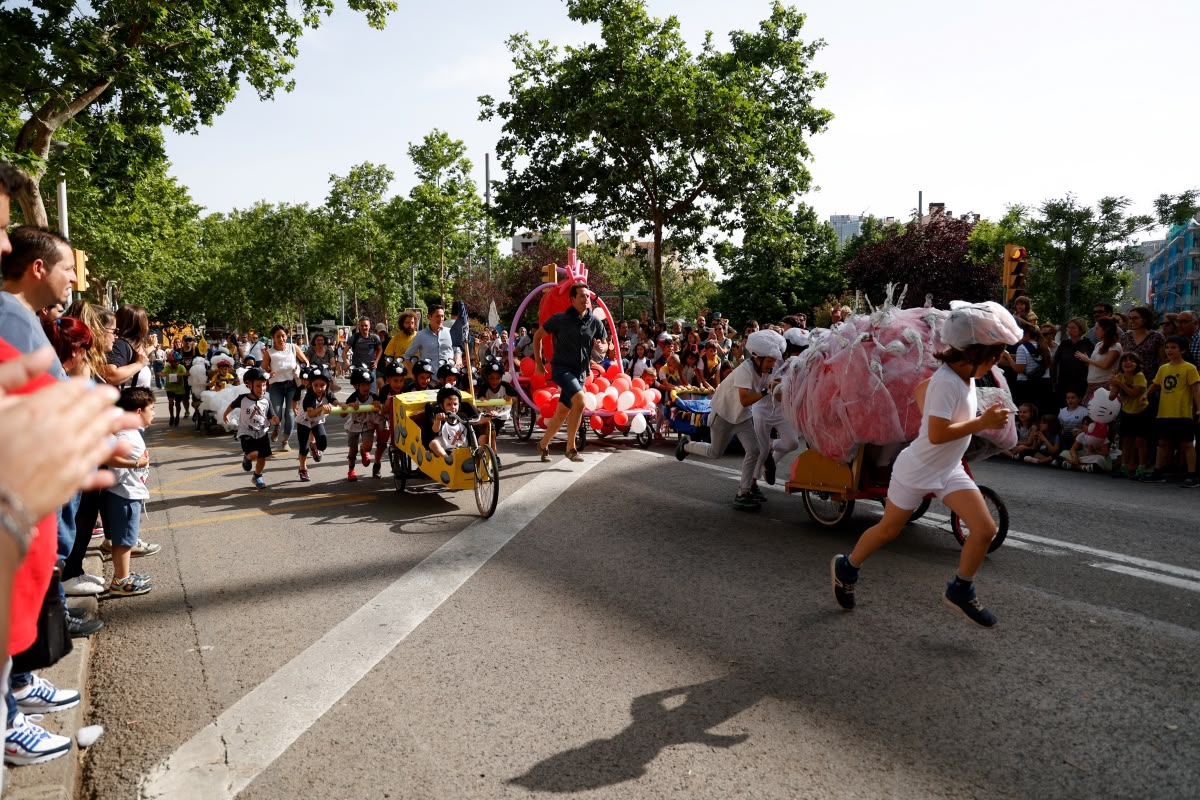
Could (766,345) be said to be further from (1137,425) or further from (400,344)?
(400,344)

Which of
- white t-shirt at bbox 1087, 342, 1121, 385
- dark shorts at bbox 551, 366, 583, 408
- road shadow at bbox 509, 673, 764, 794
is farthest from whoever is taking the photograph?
white t-shirt at bbox 1087, 342, 1121, 385

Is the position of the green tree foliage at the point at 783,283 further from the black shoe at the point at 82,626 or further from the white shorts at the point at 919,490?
the black shoe at the point at 82,626

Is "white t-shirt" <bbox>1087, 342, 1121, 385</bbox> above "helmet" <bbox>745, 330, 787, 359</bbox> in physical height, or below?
below

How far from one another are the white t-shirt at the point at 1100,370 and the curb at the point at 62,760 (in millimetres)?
10956

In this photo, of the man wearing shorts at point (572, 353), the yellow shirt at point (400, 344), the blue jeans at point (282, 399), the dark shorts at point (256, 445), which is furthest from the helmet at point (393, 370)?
the blue jeans at point (282, 399)

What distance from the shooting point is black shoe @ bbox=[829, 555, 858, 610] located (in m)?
4.71

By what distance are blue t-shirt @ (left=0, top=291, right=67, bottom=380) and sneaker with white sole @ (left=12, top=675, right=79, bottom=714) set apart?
1447 mm

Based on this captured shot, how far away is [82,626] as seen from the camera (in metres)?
4.61

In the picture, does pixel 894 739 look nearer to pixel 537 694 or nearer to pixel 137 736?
pixel 537 694

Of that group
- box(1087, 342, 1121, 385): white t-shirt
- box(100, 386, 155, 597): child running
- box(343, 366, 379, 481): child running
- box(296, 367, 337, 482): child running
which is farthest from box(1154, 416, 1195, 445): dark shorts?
box(100, 386, 155, 597): child running

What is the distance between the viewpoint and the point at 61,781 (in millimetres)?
2982

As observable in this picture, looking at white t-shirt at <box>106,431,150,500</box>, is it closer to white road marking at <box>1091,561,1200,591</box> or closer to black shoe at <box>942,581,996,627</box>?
black shoe at <box>942,581,996,627</box>

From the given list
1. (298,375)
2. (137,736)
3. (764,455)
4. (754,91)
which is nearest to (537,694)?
(137,736)

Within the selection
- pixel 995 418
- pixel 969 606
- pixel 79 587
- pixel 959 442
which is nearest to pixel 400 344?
pixel 79 587
